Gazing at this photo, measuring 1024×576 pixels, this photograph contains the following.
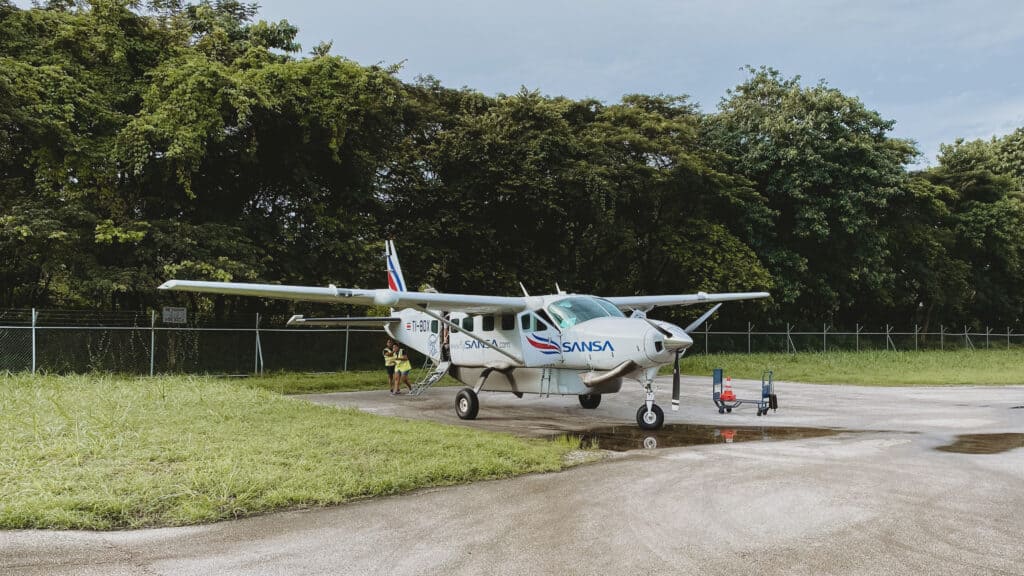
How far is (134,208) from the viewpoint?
2220 cm

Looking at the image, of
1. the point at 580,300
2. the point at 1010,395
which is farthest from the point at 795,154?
the point at 580,300

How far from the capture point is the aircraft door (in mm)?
15289

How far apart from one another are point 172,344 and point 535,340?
1267 cm

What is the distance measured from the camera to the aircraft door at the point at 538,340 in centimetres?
1529

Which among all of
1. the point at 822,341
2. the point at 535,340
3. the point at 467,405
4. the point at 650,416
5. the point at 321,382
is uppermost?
the point at 535,340

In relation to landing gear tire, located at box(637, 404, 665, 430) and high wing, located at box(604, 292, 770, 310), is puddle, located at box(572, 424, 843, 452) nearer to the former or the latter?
landing gear tire, located at box(637, 404, 665, 430)

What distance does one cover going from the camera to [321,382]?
22359 millimetres

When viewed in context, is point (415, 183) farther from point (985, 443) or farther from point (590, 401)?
point (985, 443)

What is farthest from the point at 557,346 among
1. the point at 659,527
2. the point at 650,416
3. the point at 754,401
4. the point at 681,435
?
the point at 659,527

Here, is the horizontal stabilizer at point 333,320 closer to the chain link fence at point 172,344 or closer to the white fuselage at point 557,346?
the white fuselage at point 557,346

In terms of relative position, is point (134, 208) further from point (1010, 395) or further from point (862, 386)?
point (1010, 395)

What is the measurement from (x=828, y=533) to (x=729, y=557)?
122cm

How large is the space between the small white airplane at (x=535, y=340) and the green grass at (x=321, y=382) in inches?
127

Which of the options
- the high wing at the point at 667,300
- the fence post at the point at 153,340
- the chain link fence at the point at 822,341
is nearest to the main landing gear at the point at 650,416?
the high wing at the point at 667,300
